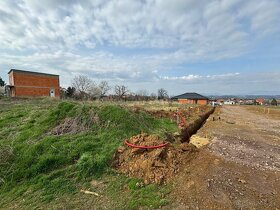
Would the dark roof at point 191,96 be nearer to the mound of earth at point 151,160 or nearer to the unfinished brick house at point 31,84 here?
the unfinished brick house at point 31,84

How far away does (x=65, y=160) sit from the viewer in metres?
5.24

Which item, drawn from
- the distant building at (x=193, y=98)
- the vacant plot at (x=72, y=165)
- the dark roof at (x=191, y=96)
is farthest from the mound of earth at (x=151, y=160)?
the dark roof at (x=191, y=96)

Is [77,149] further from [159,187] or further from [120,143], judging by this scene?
[159,187]

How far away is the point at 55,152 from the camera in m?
5.49

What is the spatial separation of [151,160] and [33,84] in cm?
3363

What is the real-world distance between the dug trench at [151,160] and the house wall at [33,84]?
31.6 m

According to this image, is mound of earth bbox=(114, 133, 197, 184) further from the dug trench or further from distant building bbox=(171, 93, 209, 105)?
distant building bbox=(171, 93, 209, 105)

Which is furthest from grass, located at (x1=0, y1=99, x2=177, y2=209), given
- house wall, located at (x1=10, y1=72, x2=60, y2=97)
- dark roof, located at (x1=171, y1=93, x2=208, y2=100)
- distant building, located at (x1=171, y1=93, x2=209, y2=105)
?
dark roof, located at (x1=171, y1=93, x2=208, y2=100)

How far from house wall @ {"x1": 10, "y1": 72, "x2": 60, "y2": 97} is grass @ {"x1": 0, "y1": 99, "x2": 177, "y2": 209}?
27.2 metres

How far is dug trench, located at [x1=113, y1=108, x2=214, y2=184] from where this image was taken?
454 cm

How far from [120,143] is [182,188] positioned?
2.43 meters

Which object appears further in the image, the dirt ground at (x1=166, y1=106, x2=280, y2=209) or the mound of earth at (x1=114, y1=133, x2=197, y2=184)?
the mound of earth at (x1=114, y1=133, x2=197, y2=184)

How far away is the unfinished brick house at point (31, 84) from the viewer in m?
31.2

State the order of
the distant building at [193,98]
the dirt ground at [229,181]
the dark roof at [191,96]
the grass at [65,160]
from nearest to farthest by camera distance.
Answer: the dirt ground at [229,181] < the grass at [65,160] < the distant building at [193,98] < the dark roof at [191,96]
